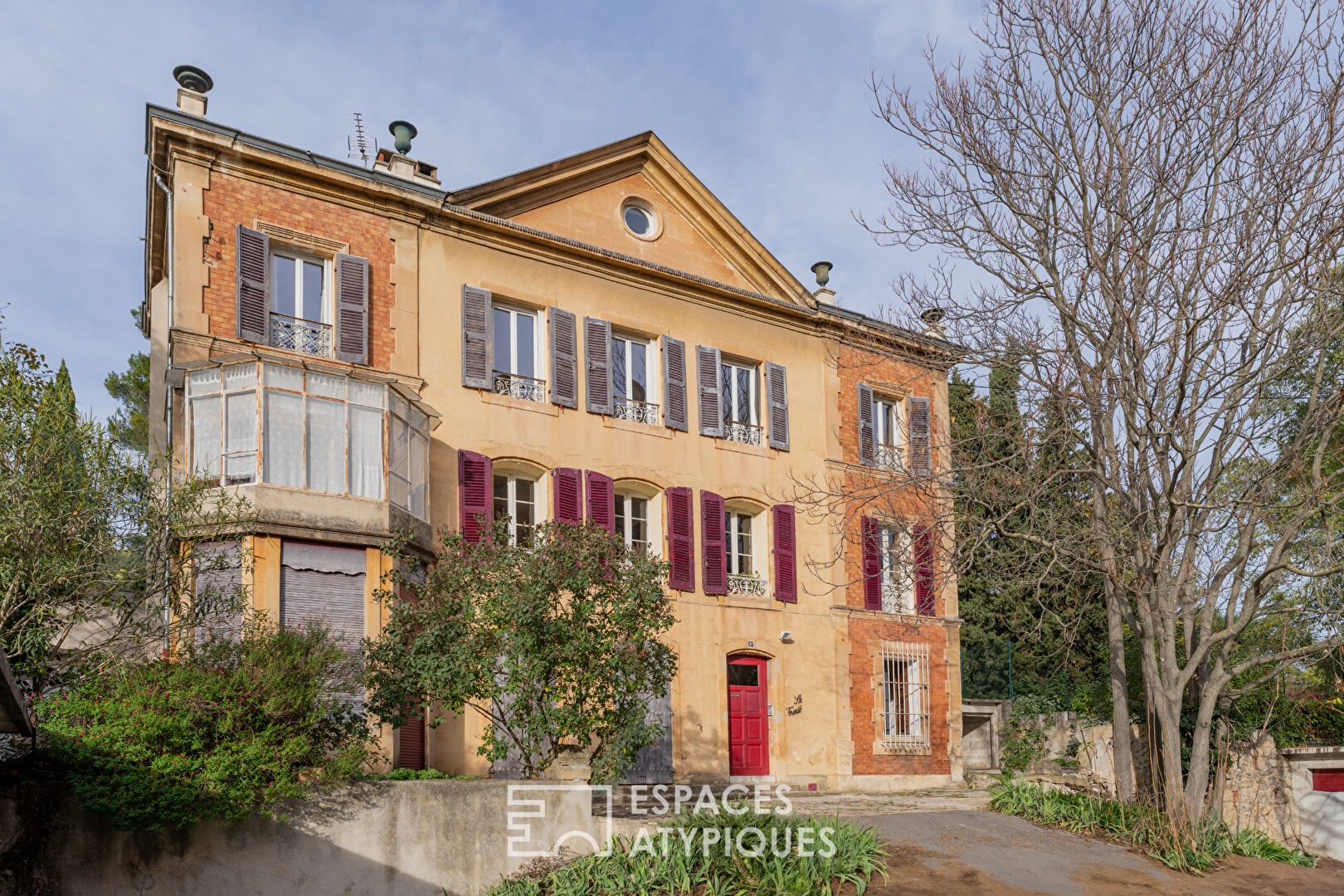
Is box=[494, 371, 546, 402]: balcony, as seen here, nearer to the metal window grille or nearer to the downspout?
the downspout

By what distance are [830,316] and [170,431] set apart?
36.0 feet

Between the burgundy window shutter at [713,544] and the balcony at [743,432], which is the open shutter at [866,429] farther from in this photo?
the burgundy window shutter at [713,544]

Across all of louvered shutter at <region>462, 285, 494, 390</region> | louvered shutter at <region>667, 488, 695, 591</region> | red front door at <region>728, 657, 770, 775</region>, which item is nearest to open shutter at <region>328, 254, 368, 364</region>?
louvered shutter at <region>462, 285, 494, 390</region>

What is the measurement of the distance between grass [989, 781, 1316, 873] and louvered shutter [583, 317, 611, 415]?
772 cm

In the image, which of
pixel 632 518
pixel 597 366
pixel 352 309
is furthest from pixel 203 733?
pixel 597 366

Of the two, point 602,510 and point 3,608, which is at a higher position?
point 602,510

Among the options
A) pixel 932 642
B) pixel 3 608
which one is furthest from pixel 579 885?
pixel 932 642

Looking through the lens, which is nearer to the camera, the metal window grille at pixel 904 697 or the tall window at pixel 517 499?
the tall window at pixel 517 499

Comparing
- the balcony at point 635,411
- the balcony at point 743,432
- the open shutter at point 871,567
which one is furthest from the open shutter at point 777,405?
the balcony at point 635,411

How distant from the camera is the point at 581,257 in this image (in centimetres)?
1783

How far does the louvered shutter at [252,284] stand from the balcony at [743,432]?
749 cm

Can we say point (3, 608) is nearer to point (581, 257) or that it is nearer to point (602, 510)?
point (602, 510)

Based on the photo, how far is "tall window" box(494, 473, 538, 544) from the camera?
54.7 feet

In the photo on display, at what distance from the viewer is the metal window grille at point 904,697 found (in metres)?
19.9
